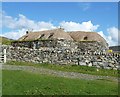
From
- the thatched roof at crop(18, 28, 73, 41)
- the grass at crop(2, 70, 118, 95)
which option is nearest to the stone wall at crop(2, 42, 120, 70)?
the grass at crop(2, 70, 118, 95)

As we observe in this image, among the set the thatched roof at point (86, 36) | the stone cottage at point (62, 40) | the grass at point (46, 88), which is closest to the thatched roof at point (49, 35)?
the stone cottage at point (62, 40)

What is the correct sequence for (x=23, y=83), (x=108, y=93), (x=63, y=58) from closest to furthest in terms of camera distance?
(x=108, y=93) < (x=23, y=83) < (x=63, y=58)

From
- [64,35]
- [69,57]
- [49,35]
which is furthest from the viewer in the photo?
[49,35]

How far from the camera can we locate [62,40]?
136 ft

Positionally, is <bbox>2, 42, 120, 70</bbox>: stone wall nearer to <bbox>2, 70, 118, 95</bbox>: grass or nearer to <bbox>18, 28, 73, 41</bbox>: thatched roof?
<bbox>2, 70, 118, 95</bbox>: grass

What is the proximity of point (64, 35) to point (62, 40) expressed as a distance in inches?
67.1

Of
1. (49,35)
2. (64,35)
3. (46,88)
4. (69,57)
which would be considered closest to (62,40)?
(64,35)

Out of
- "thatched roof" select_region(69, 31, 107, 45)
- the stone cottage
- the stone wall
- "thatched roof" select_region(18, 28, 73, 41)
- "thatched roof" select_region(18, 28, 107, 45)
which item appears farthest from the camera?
"thatched roof" select_region(69, 31, 107, 45)

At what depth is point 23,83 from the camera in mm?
13734

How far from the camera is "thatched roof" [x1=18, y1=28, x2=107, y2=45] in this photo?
141ft

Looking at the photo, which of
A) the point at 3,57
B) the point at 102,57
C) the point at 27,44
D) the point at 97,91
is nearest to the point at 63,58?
the point at 102,57

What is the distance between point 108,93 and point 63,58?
14949mm

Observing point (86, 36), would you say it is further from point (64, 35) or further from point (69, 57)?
point (69, 57)

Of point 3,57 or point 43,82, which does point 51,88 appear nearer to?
point 43,82
